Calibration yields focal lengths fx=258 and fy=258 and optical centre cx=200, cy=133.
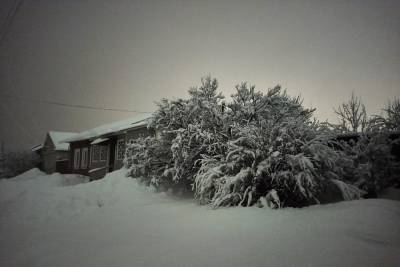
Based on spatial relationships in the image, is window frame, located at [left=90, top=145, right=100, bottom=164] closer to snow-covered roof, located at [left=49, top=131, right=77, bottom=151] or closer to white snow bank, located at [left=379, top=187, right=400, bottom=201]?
snow-covered roof, located at [left=49, top=131, right=77, bottom=151]

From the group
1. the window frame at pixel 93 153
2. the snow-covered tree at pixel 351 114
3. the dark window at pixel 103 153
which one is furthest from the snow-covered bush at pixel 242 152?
the window frame at pixel 93 153

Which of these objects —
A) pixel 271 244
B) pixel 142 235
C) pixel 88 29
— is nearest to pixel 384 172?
pixel 271 244

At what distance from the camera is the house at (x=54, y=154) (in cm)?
2675

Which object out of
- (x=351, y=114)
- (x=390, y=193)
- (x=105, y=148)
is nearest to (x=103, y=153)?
(x=105, y=148)

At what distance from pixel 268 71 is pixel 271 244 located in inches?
204

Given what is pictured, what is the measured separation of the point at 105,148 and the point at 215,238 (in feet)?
61.4

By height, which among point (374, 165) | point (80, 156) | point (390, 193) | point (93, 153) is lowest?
point (80, 156)

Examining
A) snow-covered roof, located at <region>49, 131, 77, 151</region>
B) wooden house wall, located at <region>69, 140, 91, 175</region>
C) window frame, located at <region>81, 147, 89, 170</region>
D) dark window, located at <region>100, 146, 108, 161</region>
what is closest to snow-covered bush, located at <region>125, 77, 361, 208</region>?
dark window, located at <region>100, 146, 108, 161</region>

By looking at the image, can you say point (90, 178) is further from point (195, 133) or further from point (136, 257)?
point (136, 257)

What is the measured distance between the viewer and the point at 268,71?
23.5 ft

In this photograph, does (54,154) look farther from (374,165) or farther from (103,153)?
(374,165)

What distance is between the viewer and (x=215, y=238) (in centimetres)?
353

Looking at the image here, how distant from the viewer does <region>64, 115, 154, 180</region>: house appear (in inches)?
651

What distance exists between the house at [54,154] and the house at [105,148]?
9.24 feet
